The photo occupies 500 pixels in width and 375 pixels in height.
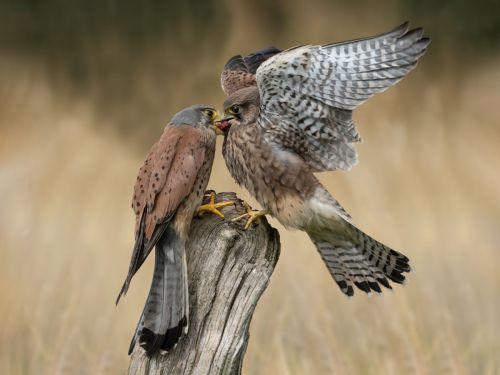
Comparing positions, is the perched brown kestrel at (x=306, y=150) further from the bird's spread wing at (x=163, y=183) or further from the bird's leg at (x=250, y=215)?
the bird's spread wing at (x=163, y=183)

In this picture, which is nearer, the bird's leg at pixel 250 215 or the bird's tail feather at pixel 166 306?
the bird's tail feather at pixel 166 306

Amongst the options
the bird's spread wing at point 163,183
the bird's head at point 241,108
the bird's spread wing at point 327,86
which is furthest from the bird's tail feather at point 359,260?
the bird's spread wing at point 163,183

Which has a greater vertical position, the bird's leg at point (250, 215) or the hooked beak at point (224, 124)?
the hooked beak at point (224, 124)

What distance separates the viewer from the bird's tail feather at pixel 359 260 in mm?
2566

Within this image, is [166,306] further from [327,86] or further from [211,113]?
[327,86]

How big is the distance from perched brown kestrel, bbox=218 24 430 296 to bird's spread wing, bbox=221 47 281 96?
290mm

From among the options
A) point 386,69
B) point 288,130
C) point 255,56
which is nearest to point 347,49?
point 386,69

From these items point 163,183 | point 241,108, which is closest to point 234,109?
point 241,108

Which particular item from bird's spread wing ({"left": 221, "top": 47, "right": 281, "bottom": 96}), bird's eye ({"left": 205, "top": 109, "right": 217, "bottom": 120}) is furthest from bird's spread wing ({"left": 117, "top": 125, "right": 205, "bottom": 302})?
bird's spread wing ({"left": 221, "top": 47, "right": 281, "bottom": 96})

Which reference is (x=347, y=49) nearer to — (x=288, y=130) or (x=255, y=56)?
(x=288, y=130)

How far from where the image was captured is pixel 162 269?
84.3 inches

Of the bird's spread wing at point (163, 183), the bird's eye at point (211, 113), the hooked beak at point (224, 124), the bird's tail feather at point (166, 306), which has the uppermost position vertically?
the hooked beak at point (224, 124)

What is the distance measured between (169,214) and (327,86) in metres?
0.71

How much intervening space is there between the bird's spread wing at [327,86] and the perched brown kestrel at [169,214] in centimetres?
29
